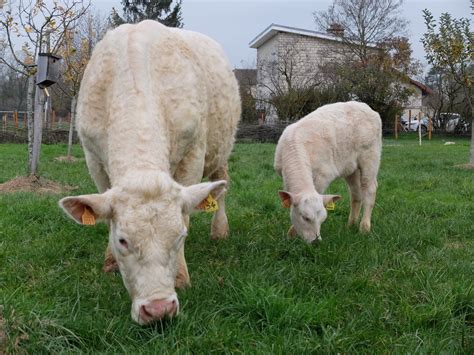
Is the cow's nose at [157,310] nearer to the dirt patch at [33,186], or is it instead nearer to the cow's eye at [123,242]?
the cow's eye at [123,242]

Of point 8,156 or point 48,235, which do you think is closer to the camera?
point 48,235

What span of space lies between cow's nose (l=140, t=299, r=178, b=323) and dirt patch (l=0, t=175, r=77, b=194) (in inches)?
255

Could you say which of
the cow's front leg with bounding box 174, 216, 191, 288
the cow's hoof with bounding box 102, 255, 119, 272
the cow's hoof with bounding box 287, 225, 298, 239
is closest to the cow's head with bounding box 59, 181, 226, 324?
the cow's front leg with bounding box 174, 216, 191, 288

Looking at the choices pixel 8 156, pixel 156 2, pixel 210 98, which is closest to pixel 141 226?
pixel 210 98

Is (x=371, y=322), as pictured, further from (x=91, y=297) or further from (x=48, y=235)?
(x=48, y=235)

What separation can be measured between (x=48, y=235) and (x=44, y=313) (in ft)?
8.34

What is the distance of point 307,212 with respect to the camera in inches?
237

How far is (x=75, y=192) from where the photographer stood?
9.26 metres

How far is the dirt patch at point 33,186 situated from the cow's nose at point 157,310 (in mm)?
6477

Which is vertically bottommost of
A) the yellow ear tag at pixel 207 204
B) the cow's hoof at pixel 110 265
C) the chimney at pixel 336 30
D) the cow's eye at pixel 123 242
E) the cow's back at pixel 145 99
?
the cow's hoof at pixel 110 265

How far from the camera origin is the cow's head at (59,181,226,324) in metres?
3.29

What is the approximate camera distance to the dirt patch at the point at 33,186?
30.4 ft

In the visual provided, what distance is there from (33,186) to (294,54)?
103 feet

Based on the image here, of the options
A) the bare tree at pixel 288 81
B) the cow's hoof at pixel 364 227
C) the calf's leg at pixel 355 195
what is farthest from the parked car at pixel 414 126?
the cow's hoof at pixel 364 227
